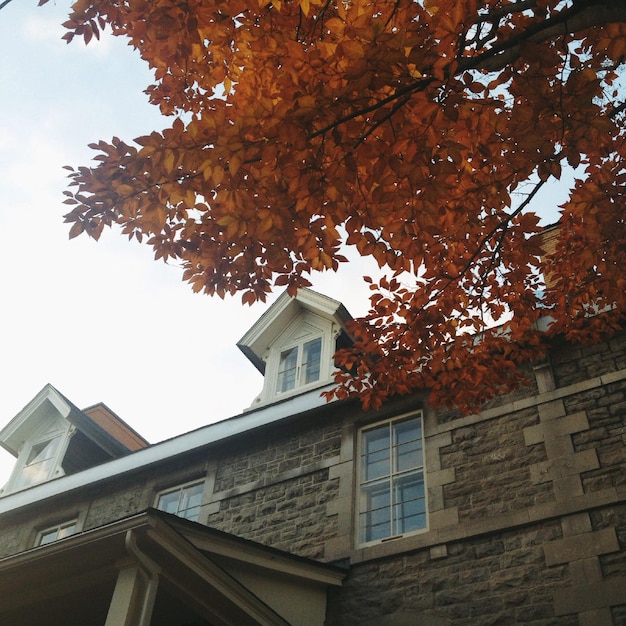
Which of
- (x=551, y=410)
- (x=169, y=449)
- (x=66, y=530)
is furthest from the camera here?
(x=66, y=530)

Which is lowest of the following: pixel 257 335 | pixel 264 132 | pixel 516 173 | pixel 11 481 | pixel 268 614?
pixel 268 614

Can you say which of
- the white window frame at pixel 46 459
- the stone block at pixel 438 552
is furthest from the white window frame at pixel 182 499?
the stone block at pixel 438 552

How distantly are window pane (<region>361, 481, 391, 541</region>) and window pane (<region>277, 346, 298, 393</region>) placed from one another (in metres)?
3.02

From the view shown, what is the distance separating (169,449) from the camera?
11.1 meters

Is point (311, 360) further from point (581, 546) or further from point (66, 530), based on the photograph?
point (581, 546)

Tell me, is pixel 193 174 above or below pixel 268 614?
above

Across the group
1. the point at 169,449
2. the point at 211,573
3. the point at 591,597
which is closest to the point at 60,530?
the point at 169,449

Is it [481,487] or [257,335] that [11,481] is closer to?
[257,335]

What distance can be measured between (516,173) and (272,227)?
2284 mm

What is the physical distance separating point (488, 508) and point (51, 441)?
33.2ft

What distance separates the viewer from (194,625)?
24.0 feet

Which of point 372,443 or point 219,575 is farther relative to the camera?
point 372,443

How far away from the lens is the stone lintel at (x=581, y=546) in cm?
669

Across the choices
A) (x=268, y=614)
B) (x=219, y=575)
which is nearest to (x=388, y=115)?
(x=219, y=575)
